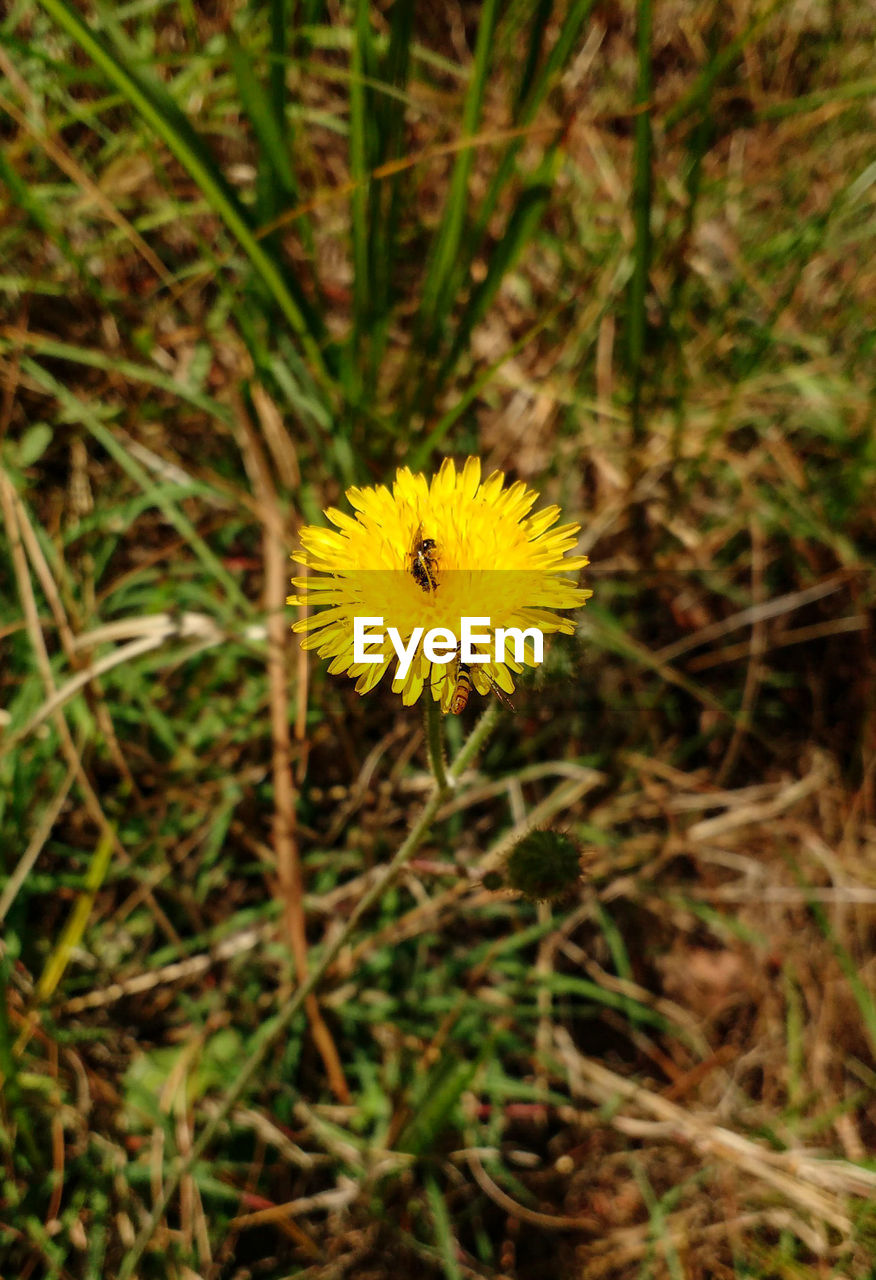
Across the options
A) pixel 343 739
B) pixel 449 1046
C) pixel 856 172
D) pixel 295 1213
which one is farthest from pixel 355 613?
pixel 856 172

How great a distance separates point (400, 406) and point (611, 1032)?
1945 millimetres

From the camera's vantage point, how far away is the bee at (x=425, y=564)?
1543 millimetres

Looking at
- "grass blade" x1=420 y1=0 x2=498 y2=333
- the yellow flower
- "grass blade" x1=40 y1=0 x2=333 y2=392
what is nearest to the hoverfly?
the yellow flower

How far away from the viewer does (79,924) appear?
2.25 m

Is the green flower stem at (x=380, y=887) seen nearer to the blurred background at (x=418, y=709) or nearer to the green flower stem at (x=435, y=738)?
the green flower stem at (x=435, y=738)

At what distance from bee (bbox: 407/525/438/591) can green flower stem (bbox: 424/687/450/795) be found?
7.9 inches

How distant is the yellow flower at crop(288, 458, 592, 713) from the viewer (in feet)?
4.94

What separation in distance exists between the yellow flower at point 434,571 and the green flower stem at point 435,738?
0.13ft

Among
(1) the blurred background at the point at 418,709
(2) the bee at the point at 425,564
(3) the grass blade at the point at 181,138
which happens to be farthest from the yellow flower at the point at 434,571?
(3) the grass blade at the point at 181,138

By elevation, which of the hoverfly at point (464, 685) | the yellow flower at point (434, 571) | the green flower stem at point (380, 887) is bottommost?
the green flower stem at point (380, 887)

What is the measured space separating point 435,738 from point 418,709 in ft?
3.57

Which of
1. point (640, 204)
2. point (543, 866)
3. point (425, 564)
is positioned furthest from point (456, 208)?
point (543, 866)

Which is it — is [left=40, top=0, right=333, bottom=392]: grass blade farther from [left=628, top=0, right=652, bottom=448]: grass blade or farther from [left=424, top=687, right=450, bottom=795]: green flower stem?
[left=424, top=687, right=450, bottom=795]: green flower stem

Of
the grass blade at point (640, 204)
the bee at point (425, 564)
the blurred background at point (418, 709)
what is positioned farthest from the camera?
the blurred background at point (418, 709)
